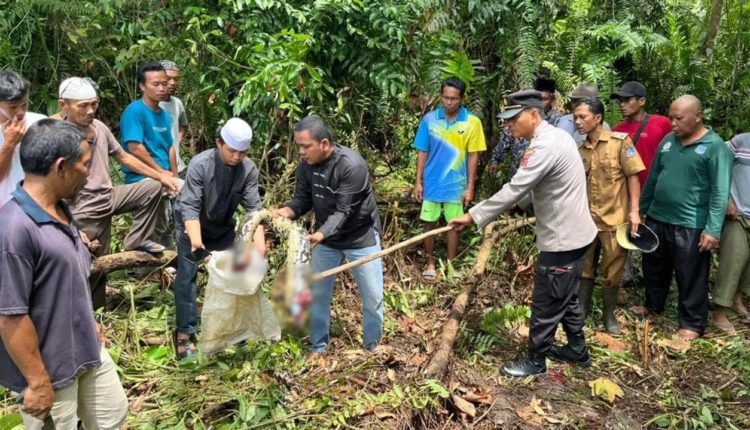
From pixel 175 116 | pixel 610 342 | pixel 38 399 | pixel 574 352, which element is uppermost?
pixel 175 116

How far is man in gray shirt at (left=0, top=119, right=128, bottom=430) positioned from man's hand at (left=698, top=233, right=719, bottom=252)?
4.32 metres

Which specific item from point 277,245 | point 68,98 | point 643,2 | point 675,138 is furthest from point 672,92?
point 68,98

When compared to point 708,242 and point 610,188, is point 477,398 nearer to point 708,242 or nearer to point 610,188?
point 610,188

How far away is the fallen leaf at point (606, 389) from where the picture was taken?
396 centimetres

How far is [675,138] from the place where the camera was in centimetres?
471

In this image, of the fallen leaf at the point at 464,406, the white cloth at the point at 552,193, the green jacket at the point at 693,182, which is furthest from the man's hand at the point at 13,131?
the green jacket at the point at 693,182

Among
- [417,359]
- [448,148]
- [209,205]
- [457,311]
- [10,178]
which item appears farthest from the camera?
[448,148]

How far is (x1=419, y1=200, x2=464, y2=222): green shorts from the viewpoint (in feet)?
18.5

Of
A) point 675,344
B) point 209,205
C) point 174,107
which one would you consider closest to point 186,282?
point 209,205

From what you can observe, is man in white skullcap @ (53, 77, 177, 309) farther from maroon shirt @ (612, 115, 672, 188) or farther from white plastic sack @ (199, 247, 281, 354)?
maroon shirt @ (612, 115, 672, 188)

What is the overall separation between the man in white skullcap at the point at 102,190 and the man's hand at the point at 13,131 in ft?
1.59

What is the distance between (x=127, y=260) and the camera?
15.0ft

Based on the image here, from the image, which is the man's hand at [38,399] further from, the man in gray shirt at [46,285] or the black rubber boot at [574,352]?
the black rubber boot at [574,352]

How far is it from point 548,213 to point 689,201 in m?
1.47
